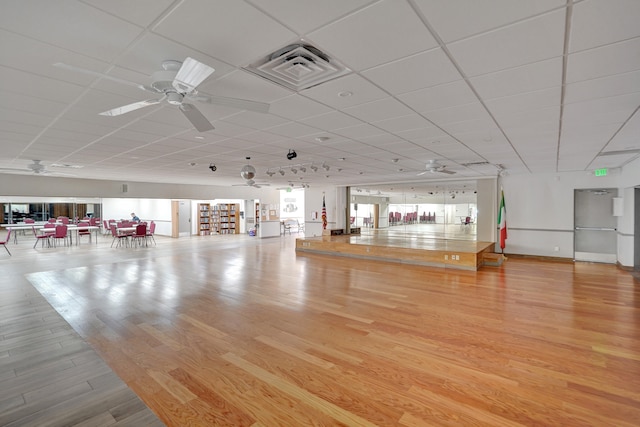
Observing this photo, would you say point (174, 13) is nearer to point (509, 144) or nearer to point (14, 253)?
point (509, 144)

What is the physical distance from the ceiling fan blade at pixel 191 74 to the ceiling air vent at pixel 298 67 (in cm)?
49

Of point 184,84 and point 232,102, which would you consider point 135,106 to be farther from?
point 232,102

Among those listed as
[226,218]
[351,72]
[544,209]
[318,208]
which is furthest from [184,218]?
[351,72]

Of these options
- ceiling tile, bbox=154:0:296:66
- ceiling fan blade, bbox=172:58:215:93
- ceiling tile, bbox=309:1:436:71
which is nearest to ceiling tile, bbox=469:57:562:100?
ceiling tile, bbox=309:1:436:71

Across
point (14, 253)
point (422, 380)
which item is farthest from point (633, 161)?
point (14, 253)

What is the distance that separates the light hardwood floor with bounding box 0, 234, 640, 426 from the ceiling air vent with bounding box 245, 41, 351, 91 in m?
2.66

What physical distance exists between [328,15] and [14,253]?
1436 centimetres

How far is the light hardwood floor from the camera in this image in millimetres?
2355

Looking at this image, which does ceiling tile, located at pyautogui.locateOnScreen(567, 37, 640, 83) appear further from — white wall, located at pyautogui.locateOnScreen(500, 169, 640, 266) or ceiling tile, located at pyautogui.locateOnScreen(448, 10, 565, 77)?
white wall, located at pyautogui.locateOnScreen(500, 169, 640, 266)

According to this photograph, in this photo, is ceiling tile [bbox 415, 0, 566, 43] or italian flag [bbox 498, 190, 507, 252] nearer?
ceiling tile [bbox 415, 0, 566, 43]

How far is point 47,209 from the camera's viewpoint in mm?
19891

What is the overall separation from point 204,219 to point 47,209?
431 inches

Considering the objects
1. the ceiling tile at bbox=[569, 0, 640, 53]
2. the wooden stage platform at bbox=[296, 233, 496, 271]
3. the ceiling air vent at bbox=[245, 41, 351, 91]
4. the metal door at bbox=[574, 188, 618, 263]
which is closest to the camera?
the ceiling tile at bbox=[569, 0, 640, 53]

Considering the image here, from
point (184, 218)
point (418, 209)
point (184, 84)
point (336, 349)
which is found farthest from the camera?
point (184, 218)
